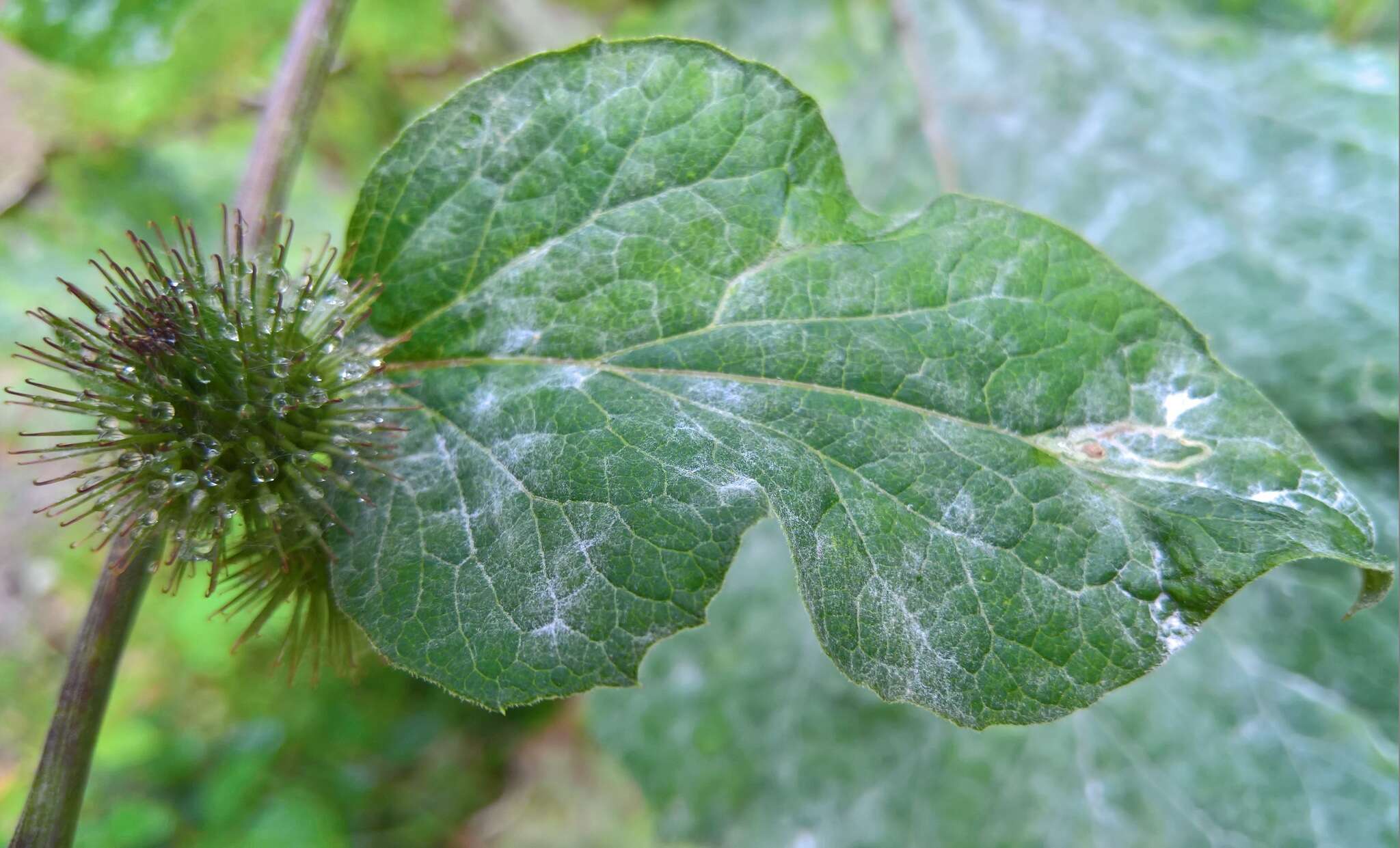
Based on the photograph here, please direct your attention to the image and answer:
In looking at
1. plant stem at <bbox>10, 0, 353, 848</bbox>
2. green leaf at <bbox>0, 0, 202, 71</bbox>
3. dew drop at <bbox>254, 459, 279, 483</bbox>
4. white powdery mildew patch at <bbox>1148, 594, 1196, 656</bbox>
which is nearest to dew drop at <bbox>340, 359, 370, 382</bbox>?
dew drop at <bbox>254, 459, 279, 483</bbox>

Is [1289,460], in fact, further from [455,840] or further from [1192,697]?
[455,840]

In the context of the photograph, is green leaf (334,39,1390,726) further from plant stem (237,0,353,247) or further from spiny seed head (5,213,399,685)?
plant stem (237,0,353,247)

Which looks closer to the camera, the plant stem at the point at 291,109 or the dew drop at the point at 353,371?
the dew drop at the point at 353,371

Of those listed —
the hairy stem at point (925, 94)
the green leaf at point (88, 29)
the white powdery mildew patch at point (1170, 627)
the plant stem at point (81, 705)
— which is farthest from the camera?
the hairy stem at point (925, 94)

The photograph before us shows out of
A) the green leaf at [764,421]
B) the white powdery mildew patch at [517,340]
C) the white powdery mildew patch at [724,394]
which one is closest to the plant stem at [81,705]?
the green leaf at [764,421]

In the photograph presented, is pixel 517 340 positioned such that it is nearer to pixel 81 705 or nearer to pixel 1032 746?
pixel 81 705

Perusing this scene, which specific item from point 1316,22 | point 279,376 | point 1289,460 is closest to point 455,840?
point 279,376

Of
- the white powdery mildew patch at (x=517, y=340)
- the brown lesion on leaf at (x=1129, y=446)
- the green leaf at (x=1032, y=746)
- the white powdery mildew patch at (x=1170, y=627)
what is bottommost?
the green leaf at (x=1032, y=746)

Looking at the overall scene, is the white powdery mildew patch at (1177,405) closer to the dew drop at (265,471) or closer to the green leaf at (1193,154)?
the green leaf at (1193,154)
